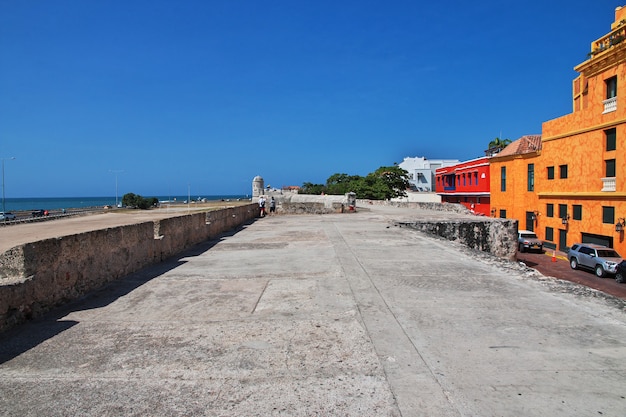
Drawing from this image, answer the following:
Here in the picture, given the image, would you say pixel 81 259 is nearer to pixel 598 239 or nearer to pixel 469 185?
pixel 598 239

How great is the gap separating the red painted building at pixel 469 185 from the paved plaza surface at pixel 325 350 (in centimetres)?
3091

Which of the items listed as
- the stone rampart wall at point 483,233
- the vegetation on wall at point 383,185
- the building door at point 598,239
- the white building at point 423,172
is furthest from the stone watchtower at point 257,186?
the white building at point 423,172

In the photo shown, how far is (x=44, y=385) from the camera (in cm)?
298

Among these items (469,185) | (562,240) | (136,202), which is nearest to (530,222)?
(562,240)

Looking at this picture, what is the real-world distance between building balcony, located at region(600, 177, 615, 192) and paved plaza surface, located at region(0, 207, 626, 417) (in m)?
20.3

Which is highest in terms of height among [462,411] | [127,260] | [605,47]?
[605,47]

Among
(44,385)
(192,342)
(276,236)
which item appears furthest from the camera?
(276,236)

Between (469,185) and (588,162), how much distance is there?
16700 mm

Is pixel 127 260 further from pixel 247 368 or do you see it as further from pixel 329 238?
pixel 329 238

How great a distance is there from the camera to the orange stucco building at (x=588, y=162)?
21281 millimetres

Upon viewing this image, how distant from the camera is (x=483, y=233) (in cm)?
1492

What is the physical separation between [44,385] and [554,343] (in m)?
4.12

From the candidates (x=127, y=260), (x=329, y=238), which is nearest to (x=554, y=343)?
(x=127, y=260)

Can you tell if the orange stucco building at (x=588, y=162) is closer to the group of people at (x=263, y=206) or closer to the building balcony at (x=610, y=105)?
the building balcony at (x=610, y=105)
